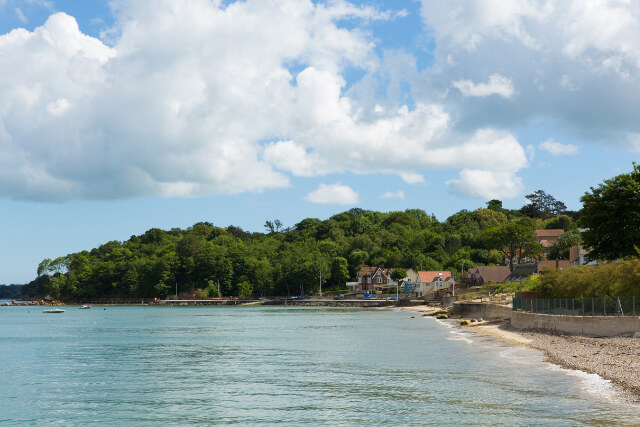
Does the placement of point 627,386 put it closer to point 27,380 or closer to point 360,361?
point 360,361

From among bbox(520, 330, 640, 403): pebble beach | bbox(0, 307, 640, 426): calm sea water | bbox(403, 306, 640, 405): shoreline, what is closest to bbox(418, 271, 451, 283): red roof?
bbox(403, 306, 640, 405): shoreline

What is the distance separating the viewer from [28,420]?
2742 cm

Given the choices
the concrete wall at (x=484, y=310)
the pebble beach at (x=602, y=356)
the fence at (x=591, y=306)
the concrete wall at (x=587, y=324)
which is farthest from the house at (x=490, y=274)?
the pebble beach at (x=602, y=356)

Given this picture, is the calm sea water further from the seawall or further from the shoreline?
the seawall

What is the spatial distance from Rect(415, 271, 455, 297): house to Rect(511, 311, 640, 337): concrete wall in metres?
118

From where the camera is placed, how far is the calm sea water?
25812 millimetres

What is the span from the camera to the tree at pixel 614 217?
64.1m

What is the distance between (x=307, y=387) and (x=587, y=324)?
88.6 ft

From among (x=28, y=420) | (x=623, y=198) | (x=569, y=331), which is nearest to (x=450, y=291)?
(x=623, y=198)

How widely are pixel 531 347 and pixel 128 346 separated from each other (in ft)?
132

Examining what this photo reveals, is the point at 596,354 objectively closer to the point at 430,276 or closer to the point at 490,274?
the point at 490,274

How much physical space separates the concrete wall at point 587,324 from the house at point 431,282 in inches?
4664

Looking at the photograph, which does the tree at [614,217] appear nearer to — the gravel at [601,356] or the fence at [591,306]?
the fence at [591,306]

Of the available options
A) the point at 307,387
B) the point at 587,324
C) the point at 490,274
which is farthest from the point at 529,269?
the point at 307,387
